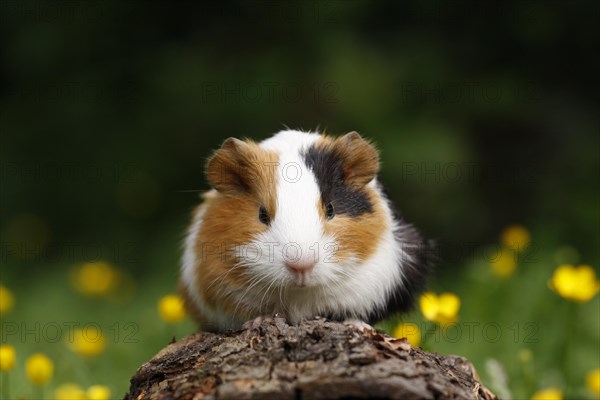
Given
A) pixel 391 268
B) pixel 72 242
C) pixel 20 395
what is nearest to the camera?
Result: pixel 391 268

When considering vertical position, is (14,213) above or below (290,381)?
above

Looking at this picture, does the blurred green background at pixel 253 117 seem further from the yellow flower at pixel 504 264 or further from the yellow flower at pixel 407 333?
the yellow flower at pixel 407 333

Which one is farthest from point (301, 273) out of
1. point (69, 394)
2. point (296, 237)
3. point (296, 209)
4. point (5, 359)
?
point (5, 359)

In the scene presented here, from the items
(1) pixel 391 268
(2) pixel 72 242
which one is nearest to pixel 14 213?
(2) pixel 72 242

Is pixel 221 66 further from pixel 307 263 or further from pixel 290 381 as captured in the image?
pixel 290 381

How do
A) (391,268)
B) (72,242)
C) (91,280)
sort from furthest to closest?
(72,242) → (91,280) → (391,268)

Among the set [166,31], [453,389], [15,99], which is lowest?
[453,389]
